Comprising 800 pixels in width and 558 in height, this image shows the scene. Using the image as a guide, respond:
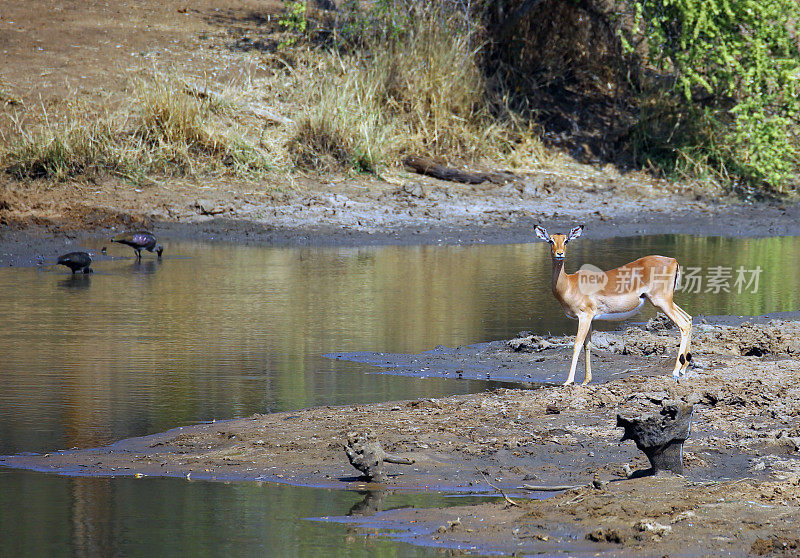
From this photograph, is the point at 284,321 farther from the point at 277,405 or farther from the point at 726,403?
the point at 726,403

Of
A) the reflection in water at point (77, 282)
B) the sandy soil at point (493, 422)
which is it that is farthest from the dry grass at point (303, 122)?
the reflection in water at point (77, 282)

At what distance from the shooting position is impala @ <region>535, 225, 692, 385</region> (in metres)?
8.56

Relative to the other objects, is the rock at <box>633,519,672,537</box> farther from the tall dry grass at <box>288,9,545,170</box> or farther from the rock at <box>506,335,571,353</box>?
the tall dry grass at <box>288,9,545,170</box>

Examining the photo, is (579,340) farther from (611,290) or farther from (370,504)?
(370,504)

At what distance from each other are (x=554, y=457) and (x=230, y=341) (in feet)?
14.4

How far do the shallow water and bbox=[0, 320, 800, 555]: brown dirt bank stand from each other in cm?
31

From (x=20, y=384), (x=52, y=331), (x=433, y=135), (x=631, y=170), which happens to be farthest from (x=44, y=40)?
(x=20, y=384)

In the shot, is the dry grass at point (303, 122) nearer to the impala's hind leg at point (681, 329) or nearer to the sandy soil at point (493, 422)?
the sandy soil at point (493, 422)

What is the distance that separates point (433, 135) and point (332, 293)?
8.38m

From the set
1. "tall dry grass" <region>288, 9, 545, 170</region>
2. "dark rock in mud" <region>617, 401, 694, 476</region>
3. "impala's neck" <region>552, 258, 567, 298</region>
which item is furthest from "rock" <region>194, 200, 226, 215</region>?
"dark rock in mud" <region>617, 401, 694, 476</region>

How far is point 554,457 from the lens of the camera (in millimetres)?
6723

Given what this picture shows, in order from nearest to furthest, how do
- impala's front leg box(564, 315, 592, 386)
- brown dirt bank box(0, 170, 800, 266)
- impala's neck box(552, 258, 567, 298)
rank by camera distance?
impala's front leg box(564, 315, 592, 386)
impala's neck box(552, 258, 567, 298)
brown dirt bank box(0, 170, 800, 266)

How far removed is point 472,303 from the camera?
1234 centimetres

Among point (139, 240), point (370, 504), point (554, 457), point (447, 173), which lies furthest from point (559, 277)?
point (447, 173)
